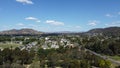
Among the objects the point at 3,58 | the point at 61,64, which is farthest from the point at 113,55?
the point at 3,58

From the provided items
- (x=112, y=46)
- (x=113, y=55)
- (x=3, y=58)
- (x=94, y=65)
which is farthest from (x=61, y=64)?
(x=112, y=46)

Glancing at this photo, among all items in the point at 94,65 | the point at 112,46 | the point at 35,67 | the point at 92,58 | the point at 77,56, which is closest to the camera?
the point at 35,67

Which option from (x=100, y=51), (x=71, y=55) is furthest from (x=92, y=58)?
(x=100, y=51)

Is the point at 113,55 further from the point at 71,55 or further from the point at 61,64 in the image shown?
the point at 61,64

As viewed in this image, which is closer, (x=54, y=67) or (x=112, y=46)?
(x=54, y=67)

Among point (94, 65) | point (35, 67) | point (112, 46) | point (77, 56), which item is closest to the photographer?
point (35, 67)

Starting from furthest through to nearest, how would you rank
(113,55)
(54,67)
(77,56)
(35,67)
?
(113,55) → (77,56) → (54,67) → (35,67)

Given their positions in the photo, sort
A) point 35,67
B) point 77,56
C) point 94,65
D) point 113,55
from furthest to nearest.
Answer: point 113,55 → point 77,56 → point 94,65 → point 35,67

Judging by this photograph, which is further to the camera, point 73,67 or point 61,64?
point 61,64

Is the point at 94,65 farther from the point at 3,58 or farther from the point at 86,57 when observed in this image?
the point at 3,58
